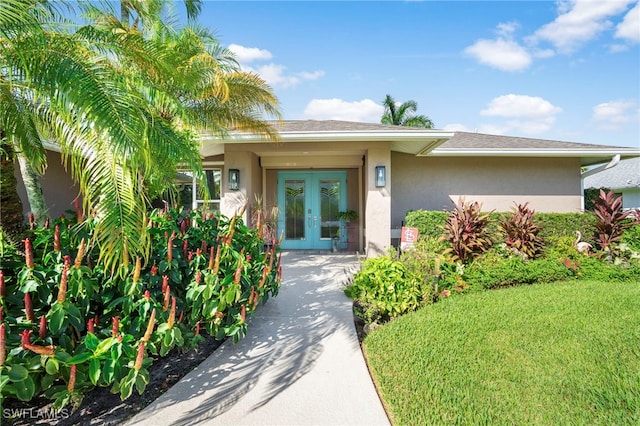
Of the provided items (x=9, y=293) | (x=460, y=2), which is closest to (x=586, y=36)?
(x=460, y=2)

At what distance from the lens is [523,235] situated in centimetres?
717

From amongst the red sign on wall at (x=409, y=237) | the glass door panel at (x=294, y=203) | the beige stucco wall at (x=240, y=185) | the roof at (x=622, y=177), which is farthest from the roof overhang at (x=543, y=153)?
the roof at (x=622, y=177)

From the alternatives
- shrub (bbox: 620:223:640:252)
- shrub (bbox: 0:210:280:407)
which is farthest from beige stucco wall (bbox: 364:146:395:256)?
shrub (bbox: 620:223:640:252)

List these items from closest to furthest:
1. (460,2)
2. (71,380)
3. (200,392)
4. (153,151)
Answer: (71,380) → (153,151) → (200,392) → (460,2)

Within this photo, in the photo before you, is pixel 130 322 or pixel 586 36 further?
pixel 586 36

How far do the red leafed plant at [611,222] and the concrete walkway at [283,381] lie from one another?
6.71 metres

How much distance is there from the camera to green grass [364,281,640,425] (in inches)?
108

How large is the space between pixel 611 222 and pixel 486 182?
3.30 metres

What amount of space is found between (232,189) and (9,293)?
22.0ft

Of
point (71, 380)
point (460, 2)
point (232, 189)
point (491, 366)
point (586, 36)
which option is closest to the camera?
point (71, 380)

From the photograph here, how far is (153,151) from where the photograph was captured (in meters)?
2.78

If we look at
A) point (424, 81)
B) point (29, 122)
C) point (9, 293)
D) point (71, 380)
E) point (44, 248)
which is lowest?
point (71, 380)

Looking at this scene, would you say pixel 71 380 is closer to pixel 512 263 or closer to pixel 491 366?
pixel 491 366

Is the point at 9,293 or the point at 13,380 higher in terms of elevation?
the point at 9,293
